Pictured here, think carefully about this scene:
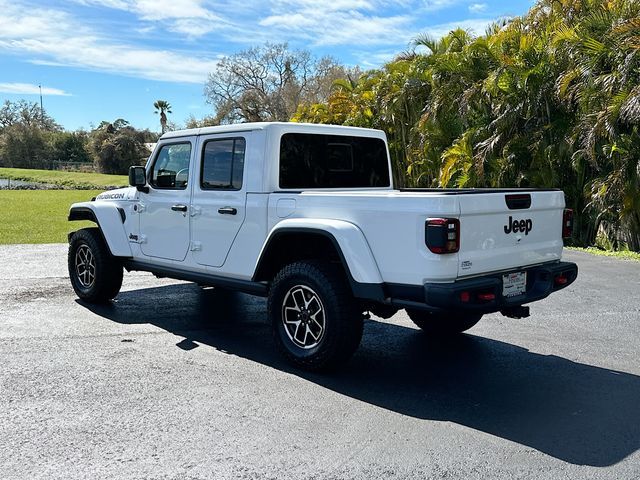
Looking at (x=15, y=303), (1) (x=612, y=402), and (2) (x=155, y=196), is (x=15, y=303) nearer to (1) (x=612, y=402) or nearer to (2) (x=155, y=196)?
(2) (x=155, y=196)

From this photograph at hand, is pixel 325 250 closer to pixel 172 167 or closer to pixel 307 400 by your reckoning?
pixel 307 400

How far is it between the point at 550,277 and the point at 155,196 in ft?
13.0

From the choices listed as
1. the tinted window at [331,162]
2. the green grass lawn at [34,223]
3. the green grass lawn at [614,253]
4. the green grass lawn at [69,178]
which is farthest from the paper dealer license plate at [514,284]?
the green grass lawn at [69,178]

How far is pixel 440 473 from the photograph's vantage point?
3.38 meters

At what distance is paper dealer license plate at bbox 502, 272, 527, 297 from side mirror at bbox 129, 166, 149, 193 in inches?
152

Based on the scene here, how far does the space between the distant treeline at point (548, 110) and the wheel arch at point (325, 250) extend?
26.1 feet

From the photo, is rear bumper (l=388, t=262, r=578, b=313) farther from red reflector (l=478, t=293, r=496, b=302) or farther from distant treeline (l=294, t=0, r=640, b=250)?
distant treeline (l=294, t=0, r=640, b=250)

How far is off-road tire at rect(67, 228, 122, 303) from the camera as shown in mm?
7281

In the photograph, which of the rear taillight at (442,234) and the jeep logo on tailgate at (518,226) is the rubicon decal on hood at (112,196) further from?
the jeep logo on tailgate at (518,226)

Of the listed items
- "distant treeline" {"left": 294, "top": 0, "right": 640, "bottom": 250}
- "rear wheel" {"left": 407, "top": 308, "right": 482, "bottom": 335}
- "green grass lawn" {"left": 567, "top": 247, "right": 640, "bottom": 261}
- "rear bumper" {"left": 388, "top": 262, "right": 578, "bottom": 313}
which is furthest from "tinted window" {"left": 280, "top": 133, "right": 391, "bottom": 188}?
"green grass lawn" {"left": 567, "top": 247, "right": 640, "bottom": 261}

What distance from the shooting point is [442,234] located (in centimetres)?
420

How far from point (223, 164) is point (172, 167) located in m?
0.89

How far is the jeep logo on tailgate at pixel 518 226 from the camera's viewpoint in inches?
186

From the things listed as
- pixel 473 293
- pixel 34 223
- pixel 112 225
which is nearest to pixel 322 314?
pixel 473 293
